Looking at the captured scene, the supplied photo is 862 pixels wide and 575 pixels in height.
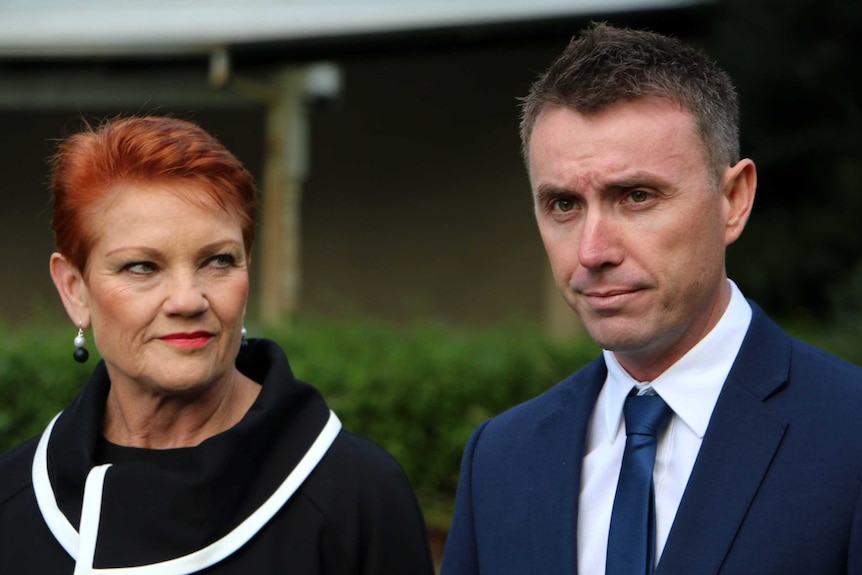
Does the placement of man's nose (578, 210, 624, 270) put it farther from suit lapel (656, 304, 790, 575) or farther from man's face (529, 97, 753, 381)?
suit lapel (656, 304, 790, 575)

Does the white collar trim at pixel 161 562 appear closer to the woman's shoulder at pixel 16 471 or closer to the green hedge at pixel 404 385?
the woman's shoulder at pixel 16 471

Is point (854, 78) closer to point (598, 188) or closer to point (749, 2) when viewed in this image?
point (749, 2)

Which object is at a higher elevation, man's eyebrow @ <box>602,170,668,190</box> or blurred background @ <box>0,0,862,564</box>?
blurred background @ <box>0,0,862,564</box>

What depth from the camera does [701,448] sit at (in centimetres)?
266

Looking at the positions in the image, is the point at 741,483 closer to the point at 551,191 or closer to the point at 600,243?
the point at 600,243

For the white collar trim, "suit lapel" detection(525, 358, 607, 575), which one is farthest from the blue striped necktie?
the white collar trim

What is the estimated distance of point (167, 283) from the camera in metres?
3.08

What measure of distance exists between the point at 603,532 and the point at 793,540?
0.45 meters

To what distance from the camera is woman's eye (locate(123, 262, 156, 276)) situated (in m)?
3.09

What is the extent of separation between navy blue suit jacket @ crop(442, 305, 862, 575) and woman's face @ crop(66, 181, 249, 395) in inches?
31.0

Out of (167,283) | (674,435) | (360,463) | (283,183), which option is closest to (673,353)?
(674,435)

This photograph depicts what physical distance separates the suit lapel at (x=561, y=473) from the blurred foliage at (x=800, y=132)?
5.51 meters

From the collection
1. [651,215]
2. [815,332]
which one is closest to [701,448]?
[651,215]

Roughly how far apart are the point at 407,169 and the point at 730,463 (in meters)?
8.89
